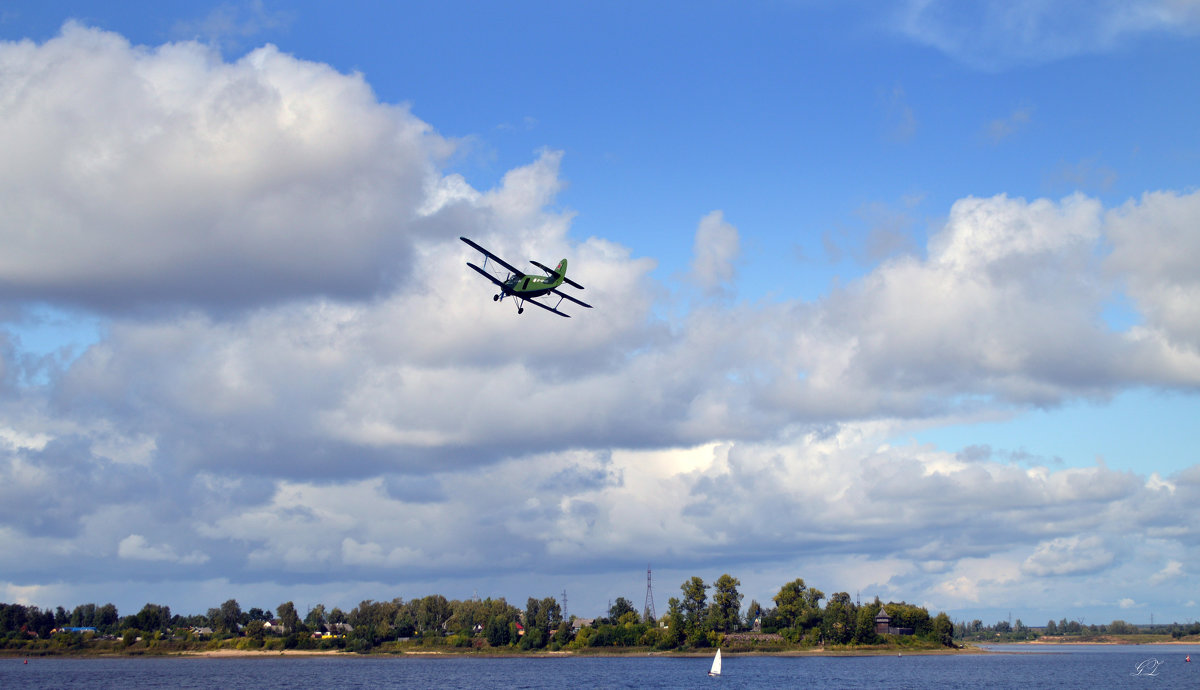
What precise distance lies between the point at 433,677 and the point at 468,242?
101949 mm

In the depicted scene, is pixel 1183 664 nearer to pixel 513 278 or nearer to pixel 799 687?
pixel 799 687

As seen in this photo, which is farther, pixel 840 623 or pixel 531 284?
pixel 840 623

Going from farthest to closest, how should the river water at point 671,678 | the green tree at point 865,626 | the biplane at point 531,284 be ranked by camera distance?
the green tree at point 865,626 → the river water at point 671,678 → the biplane at point 531,284

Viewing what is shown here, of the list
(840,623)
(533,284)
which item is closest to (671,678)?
(840,623)

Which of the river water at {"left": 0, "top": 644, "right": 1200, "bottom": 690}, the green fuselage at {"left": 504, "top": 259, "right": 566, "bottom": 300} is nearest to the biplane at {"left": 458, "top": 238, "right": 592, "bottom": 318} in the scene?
the green fuselage at {"left": 504, "top": 259, "right": 566, "bottom": 300}

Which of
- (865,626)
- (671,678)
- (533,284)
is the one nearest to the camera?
(533,284)

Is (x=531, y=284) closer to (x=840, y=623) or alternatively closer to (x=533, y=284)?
(x=533, y=284)

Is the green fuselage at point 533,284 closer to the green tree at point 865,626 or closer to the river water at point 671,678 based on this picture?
the river water at point 671,678

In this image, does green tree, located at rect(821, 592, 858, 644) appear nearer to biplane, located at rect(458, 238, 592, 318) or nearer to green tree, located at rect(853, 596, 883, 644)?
green tree, located at rect(853, 596, 883, 644)

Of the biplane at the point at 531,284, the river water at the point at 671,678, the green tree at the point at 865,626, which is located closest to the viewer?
the biplane at the point at 531,284

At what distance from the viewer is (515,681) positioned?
128875 mm

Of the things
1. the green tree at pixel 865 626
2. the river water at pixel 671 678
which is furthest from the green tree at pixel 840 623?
the river water at pixel 671 678

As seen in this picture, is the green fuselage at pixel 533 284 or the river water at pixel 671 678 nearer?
the green fuselage at pixel 533 284

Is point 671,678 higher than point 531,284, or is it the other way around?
point 531,284
